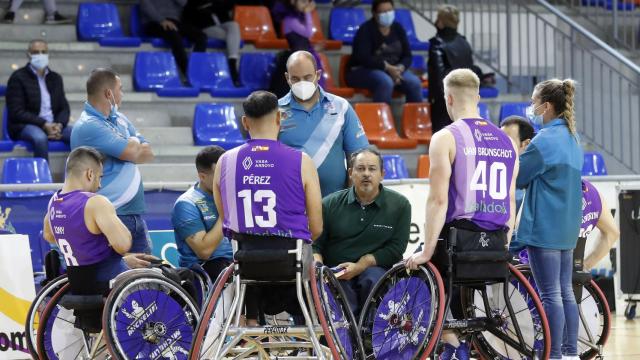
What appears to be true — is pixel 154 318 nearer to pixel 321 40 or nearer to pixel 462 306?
pixel 462 306

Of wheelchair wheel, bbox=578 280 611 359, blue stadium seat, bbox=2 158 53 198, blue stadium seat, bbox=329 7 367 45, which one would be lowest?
wheelchair wheel, bbox=578 280 611 359

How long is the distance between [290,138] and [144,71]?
4.81 m

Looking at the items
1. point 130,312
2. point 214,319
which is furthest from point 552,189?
point 130,312

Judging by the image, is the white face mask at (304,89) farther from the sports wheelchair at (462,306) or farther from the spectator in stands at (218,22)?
the spectator in stands at (218,22)

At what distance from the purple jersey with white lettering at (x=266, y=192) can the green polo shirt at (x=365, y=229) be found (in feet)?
3.94

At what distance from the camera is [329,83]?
1160 cm

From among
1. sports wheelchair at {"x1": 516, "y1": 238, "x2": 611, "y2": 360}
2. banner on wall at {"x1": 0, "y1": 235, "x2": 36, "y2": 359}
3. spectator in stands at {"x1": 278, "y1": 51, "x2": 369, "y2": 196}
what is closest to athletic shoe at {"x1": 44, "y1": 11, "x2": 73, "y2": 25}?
banner on wall at {"x1": 0, "y1": 235, "x2": 36, "y2": 359}

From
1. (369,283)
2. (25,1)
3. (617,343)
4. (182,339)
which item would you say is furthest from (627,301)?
(25,1)

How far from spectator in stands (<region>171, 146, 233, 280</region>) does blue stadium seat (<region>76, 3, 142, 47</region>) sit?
4.87m

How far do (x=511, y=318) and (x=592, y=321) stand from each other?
5.11 ft

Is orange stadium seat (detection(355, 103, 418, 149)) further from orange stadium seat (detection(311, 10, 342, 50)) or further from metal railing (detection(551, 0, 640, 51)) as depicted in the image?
metal railing (detection(551, 0, 640, 51))

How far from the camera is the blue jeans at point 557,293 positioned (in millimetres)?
6117

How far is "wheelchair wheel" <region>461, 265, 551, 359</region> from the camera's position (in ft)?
18.7

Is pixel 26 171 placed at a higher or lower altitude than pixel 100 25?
lower
